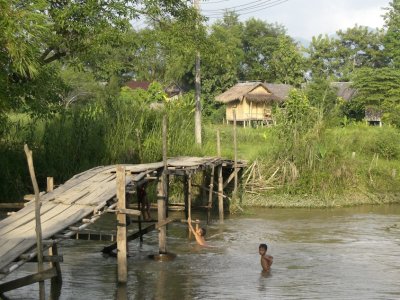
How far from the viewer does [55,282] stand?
474 inches

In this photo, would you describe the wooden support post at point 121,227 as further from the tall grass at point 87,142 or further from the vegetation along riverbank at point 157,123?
the tall grass at point 87,142

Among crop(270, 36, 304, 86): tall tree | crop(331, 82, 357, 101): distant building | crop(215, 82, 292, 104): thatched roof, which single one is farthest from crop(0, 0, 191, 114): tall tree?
crop(270, 36, 304, 86): tall tree

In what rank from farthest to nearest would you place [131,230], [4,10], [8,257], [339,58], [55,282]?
[339,58]
[131,230]
[4,10]
[55,282]
[8,257]

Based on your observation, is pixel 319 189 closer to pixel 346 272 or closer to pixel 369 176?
pixel 369 176

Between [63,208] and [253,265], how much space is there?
491cm

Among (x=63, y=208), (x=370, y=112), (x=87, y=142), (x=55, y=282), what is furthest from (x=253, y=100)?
(x=63, y=208)

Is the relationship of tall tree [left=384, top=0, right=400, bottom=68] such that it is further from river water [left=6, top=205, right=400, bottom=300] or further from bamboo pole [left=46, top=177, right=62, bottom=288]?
bamboo pole [left=46, top=177, right=62, bottom=288]

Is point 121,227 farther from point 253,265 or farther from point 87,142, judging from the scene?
point 87,142

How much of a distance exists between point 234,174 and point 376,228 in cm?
415

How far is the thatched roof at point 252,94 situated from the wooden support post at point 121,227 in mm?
28041

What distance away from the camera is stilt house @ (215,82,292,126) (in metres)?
39.2

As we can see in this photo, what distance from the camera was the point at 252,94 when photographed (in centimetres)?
3916

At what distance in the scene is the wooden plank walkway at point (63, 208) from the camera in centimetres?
855

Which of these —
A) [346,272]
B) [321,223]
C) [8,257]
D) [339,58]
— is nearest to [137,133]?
[321,223]
